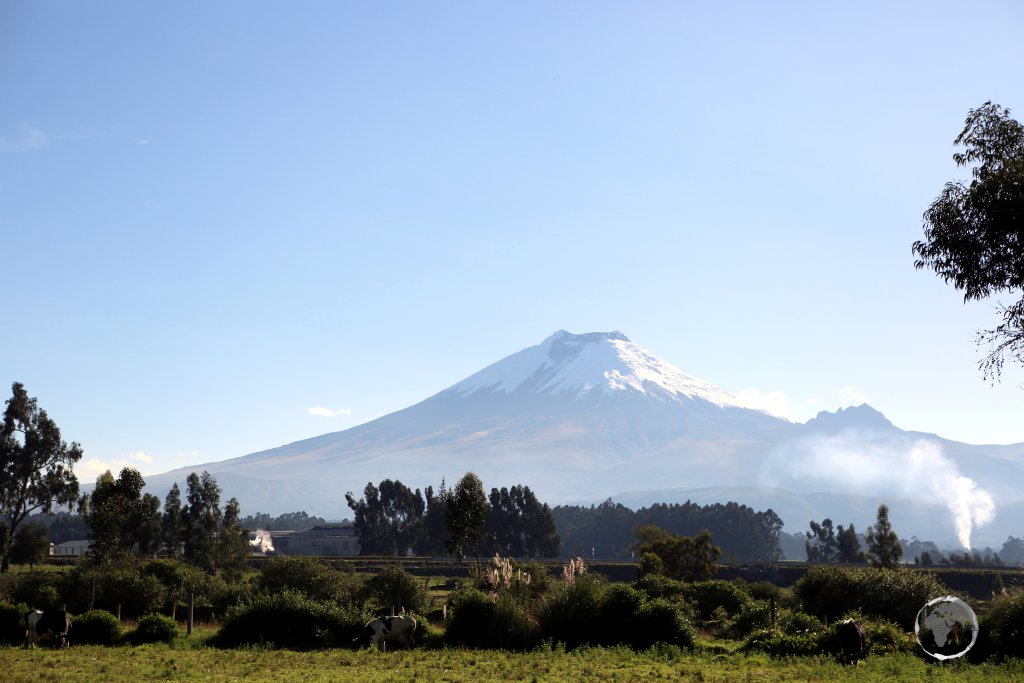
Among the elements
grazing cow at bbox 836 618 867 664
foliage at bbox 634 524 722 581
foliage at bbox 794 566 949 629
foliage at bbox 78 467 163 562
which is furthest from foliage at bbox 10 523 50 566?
grazing cow at bbox 836 618 867 664

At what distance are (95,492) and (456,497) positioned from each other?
54.8ft

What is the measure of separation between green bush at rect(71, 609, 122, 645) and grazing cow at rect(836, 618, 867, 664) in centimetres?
2038

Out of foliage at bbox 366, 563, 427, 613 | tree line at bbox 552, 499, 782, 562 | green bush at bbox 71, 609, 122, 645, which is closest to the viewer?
green bush at bbox 71, 609, 122, 645

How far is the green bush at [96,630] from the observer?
27.5m

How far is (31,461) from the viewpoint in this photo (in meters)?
66.9

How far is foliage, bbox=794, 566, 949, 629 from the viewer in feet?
98.0

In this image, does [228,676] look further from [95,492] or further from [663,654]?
[95,492]

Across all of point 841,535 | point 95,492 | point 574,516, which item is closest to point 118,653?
point 95,492

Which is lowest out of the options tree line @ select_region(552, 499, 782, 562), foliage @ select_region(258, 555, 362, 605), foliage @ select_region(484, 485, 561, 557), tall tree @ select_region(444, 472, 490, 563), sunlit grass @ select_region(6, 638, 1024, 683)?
tree line @ select_region(552, 499, 782, 562)

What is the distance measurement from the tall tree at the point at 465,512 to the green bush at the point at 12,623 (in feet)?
66.7

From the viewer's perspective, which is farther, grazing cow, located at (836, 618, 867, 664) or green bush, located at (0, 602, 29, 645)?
green bush, located at (0, 602, 29, 645)

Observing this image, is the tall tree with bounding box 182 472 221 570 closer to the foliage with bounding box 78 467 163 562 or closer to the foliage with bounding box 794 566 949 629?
the foliage with bounding box 78 467 163 562

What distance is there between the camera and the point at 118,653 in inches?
982

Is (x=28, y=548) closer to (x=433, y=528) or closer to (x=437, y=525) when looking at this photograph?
(x=433, y=528)
